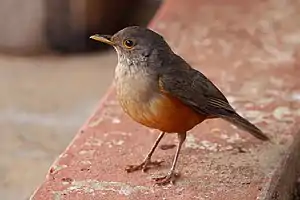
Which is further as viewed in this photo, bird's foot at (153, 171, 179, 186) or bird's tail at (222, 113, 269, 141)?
bird's tail at (222, 113, 269, 141)

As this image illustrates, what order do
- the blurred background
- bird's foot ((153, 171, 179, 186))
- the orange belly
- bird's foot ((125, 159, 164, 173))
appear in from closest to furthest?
the orange belly, bird's foot ((153, 171, 179, 186)), bird's foot ((125, 159, 164, 173)), the blurred background

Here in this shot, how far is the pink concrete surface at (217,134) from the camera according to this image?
374 cm

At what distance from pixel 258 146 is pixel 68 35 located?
3999 mm

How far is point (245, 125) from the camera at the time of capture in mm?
4137

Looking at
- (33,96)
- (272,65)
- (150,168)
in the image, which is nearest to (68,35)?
(33,96)

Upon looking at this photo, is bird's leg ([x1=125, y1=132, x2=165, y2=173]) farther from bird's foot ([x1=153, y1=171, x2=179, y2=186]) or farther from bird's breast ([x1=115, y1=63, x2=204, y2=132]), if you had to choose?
bird's breast ([x1=115, y1=63, x2=204, y2=132])

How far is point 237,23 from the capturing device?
5879 mm

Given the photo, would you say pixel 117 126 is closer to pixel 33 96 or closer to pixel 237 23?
pixel 237 23

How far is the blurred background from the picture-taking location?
6477 mm

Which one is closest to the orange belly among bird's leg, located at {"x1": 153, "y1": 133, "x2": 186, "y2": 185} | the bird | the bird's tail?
the bird

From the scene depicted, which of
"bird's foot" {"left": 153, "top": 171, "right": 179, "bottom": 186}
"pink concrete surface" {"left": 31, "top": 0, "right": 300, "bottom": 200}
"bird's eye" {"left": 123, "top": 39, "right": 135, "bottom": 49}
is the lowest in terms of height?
"bird's foot" {"left": 153, "top": 171, "right": 179, "bottom": 186}

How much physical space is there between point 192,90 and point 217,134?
548 mm

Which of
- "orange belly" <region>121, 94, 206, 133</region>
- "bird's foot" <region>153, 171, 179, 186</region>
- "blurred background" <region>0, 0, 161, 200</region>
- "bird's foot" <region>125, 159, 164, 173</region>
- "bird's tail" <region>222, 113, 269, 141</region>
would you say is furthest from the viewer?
"blurred background" <region>0, 0, 161, 200</region>

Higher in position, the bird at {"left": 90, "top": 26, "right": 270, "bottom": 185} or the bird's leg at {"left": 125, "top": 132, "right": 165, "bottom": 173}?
the bird at {"left": 90, "top": 26, "right": 270, "bottom": 185}
